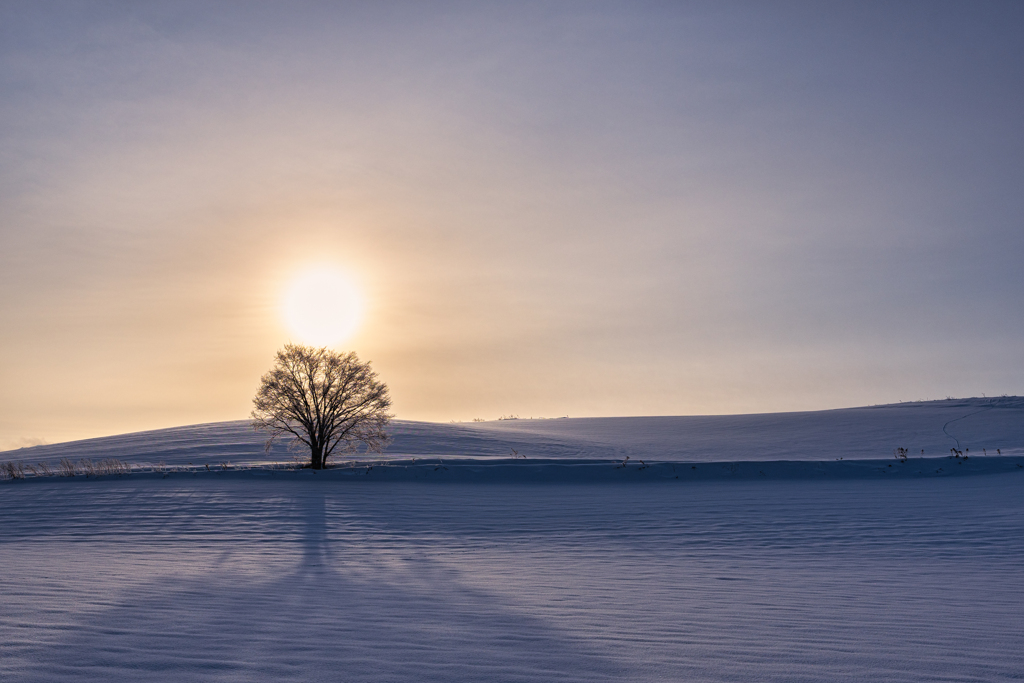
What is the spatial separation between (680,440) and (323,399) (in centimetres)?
1817

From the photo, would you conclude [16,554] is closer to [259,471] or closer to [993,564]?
[259,471]

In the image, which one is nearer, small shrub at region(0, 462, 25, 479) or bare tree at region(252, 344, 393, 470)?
small shrub at region(0, 462, 25, 479)

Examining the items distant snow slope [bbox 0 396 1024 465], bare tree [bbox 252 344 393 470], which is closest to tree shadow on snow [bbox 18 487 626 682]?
bare tree [bbox 252 344 393 470]

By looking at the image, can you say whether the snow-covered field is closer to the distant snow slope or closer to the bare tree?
the bare tree

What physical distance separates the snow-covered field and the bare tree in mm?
2080

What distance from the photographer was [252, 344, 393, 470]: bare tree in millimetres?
23547

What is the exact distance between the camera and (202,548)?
11156 millimetres

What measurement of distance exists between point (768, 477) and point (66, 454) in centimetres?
2718

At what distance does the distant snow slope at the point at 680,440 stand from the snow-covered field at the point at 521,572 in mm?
5173

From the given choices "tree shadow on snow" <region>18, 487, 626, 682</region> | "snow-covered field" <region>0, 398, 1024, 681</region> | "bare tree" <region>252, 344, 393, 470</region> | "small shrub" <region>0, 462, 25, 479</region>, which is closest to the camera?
"tree shadow on snow" <region>18, 487, 626, 682</region>

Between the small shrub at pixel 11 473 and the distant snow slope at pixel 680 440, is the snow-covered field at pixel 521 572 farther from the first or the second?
the distant snow slope at pixel 680 440

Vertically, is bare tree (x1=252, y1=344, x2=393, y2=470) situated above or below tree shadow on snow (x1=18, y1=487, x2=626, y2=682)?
above

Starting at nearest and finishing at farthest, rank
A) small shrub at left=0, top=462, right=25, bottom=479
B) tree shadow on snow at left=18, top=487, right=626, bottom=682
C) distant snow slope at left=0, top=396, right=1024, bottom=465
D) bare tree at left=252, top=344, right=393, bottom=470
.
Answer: tree shadow on snow at left=18, top=487, right=626, bottom=682, small shrub at left=0, top=462, right=25, bottom=479, bare tree at left=252, top=344, right=393, bottom=470, distant snow slope at left=0, top=396, right=1024, bottom=465

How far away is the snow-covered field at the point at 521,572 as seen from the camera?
5.02 meters
